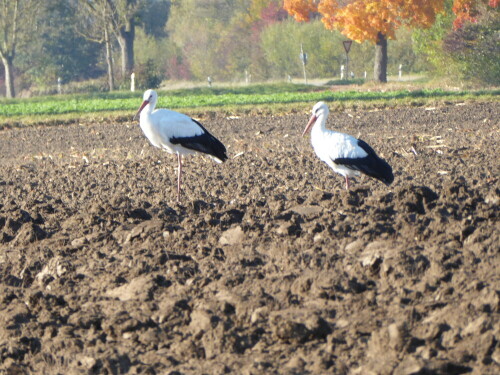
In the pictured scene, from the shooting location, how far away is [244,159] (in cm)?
1412

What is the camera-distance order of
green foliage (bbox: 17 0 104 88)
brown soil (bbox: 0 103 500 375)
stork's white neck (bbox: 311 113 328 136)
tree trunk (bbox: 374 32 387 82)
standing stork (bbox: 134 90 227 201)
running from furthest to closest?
green foliage (bbox: 17 0 104 88)
tree trunk (bbox: 374 32 387 82)
standing stork (bbox: 134 90 227 201)
stork's white neck (bbox: 311 113 328 136)
brown soil (bbox: 0 103 500 375)

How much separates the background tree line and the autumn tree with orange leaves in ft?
1.16

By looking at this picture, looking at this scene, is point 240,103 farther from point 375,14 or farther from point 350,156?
point 350,156

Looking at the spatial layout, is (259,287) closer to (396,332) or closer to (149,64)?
(396,332)

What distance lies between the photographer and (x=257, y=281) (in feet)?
21.2

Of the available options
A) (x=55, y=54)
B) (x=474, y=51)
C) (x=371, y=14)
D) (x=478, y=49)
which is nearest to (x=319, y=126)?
(x=371, y=14)

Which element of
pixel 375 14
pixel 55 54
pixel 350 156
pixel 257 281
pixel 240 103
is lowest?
pixel 257 281

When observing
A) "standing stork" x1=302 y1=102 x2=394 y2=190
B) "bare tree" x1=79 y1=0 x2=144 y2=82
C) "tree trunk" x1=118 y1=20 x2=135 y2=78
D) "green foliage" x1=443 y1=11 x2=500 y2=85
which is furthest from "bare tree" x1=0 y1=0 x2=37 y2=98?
"standing stork" x1=302 y1=102 x2=394 y2=190

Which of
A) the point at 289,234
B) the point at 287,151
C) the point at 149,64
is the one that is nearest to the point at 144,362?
the point at 289,234

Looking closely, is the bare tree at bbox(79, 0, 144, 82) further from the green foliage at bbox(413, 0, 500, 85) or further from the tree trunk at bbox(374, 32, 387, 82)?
the green foliage at bbox(413, 0, 500, 85)

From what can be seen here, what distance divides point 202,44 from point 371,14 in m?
44.2

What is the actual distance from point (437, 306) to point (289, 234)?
2.11 m

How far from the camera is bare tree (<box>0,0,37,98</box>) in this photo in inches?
2092

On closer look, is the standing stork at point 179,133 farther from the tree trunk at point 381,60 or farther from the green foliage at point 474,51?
the tree trunk at point 381,60
